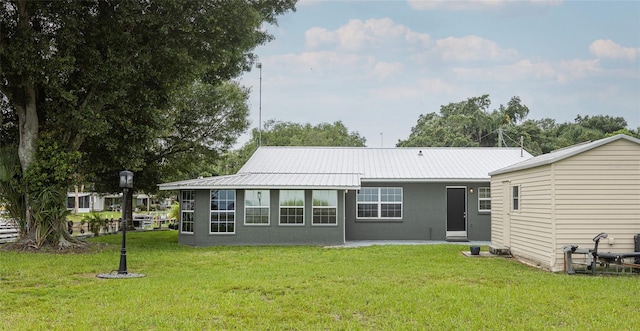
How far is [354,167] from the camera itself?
19875 millimetres

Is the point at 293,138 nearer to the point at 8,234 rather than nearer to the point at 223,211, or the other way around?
the point at 8,234

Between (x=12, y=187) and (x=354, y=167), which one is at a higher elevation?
(x=354, y=167)

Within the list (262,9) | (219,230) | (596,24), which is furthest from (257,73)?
(596,24)

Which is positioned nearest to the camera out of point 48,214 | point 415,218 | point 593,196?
point 593,196

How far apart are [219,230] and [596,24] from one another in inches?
621

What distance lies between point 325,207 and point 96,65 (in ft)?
26.0

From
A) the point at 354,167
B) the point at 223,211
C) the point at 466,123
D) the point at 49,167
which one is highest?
the point at 466,123

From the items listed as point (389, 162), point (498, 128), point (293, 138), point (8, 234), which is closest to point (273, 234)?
point (389, 162)

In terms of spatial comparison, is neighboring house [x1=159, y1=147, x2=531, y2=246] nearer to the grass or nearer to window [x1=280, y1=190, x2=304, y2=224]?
window [x1=280, y1=190, x2=304, y2=224]

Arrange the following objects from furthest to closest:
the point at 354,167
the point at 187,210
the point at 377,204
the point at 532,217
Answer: the point at 354,167 → the point at 377,204 → the point at 187,210 → the point at 532,217

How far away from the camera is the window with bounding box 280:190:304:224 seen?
666 inches

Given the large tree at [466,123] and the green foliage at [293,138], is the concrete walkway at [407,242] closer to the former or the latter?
the large tree at [466,123]

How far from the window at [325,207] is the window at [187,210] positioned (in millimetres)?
4004

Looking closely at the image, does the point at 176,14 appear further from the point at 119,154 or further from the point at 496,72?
the point at 496,72
